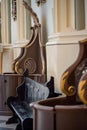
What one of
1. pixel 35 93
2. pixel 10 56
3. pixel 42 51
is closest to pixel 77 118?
pixel 35 93

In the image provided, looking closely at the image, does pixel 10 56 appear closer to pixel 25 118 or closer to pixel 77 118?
pixel 25 118

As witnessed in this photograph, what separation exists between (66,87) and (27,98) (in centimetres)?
228

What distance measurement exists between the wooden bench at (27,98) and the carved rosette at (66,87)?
789 millimetres

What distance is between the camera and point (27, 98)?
17.6ft

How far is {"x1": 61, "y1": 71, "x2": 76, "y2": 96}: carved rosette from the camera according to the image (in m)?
3.13

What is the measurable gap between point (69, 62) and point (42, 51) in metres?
1.55

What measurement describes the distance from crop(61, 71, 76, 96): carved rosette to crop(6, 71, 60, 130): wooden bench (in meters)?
0.79

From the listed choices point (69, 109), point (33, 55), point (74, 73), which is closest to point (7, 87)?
point (33, 55)

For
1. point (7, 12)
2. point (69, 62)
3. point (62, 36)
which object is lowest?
point (69, 62)

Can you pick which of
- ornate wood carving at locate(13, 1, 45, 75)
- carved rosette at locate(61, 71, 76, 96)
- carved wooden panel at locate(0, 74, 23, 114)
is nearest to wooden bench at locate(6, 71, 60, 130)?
carved wooden panel at locate(0, 74, 23, 114)

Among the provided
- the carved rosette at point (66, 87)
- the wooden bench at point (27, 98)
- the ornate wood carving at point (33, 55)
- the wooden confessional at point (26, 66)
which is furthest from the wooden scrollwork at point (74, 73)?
A: the ornate wood carving at point (33, 55)

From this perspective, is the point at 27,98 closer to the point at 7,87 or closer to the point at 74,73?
the point at 7,87

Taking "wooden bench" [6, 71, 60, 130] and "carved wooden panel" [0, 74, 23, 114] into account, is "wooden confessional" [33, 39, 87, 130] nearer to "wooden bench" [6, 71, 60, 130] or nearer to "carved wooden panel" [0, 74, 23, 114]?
"wooden bench" [6, 71, 60, 130]

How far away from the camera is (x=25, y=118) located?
13.2ft
